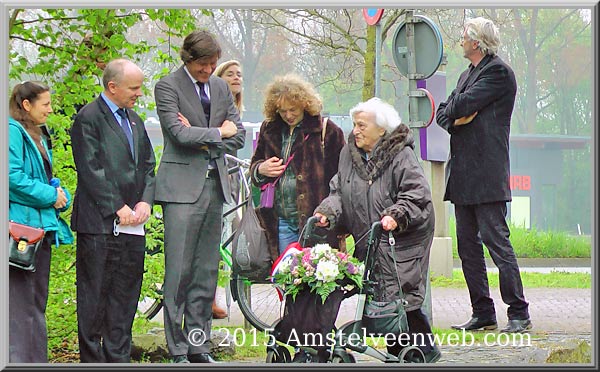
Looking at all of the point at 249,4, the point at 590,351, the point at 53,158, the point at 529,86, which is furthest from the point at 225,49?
the point at 590,351

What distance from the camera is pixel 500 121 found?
8.80 m

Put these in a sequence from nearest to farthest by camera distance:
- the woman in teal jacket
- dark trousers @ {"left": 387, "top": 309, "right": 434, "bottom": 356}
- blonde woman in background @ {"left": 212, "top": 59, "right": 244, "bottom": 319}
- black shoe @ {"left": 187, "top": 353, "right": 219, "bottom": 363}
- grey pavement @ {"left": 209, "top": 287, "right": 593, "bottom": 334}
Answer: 1. the woman in teal jacket
2. dark trousers @ {"left": 387, "top": 309, "right": 434, "bottom": 356}
3. grey pavement @ {"left": 209, "top": 287, "right": 593, "bottom": 334}
4. black shoe @ {"left": 187, "top": 353, "right": 219, "bottom": 363}
5. blonde woman in background @ {"left": 212, "top": 59, "right": 244, "bottom": 319}

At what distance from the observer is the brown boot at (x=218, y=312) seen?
29.1ft

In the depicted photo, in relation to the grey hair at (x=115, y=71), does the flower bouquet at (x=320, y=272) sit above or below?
below

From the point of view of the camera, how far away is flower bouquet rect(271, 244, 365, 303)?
827 cm

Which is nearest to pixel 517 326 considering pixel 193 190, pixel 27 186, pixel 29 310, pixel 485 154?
pixel 485 154

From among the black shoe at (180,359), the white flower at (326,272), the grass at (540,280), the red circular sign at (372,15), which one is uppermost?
the red circular sign at (372,15)

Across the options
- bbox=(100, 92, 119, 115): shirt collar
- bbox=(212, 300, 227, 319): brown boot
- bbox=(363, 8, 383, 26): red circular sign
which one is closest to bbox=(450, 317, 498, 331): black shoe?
bbox=(212, 300, 227, 319): brown boot

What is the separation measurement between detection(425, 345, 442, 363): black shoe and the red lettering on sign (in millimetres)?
1233

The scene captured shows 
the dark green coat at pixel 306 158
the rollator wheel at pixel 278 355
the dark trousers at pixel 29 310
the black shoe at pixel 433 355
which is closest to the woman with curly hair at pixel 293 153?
the dark green coat at pixel 306 158

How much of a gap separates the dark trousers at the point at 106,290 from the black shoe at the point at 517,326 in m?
2.52

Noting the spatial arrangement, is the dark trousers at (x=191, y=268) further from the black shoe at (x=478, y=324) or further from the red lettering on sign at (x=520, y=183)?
the red lettering on sign at (x=520, y=183)

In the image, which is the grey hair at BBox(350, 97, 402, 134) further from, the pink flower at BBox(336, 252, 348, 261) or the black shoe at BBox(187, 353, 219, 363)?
the black shoe at BBox(187, 353, 219, 363)

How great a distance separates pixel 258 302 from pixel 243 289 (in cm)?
18
